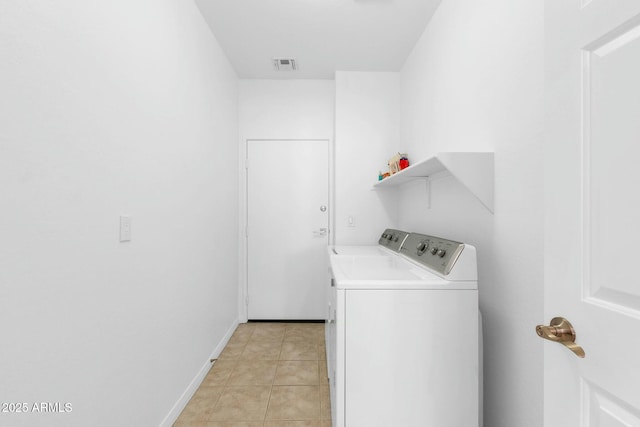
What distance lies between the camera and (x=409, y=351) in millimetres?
1206

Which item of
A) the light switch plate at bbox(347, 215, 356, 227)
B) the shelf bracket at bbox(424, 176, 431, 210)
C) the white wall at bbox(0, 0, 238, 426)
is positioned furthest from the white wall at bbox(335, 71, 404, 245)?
the white wall at bbox(0, 0, 238, 426)

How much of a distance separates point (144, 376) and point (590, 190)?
5.82 feet

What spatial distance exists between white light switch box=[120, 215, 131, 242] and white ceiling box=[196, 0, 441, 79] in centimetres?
161

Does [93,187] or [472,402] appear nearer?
[93,187]

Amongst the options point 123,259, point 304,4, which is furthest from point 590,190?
point 304,4

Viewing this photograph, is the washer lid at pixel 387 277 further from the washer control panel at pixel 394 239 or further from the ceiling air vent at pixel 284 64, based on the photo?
the ceiling air vent at pixel 284 64

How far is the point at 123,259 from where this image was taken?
1.21m

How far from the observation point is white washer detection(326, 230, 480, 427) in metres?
1.20

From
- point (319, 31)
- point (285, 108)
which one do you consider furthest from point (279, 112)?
point (319, 31)

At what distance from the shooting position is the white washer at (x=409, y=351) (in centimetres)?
120

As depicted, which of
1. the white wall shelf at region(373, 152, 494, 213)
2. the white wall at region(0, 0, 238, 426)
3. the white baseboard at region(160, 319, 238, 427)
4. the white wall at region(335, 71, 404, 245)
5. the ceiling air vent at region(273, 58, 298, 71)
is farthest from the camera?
the white wall at region(335, 71, 404, 245)

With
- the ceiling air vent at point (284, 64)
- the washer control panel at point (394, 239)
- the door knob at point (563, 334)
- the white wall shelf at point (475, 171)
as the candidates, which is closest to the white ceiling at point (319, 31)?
the ceiling air vent at point (284, 64)

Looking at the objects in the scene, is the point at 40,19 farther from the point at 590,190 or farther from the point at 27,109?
the point at 590,190

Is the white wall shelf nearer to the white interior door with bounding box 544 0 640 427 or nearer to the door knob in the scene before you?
the white interior door with bounding box 544 0 640 427
